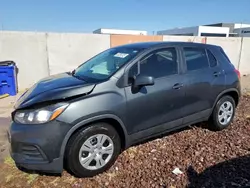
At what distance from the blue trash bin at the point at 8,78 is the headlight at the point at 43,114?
577cm

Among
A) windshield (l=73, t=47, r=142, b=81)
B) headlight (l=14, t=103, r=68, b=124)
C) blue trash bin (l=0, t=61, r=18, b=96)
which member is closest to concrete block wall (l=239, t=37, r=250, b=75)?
windshield (l=73, t=47, r=142, b=81)

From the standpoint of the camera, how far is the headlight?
2666mm

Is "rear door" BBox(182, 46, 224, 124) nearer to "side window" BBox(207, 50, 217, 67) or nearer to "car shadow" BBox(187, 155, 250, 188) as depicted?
"side window" BBox(207, 50, 217, 67)

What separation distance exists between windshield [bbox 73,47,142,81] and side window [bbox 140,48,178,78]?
0.21 metres

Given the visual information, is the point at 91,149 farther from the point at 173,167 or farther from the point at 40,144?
the point at 173,167

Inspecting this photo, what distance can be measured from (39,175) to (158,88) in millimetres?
1965

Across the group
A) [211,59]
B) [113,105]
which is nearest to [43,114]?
[113,105]

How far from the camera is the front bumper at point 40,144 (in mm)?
2664

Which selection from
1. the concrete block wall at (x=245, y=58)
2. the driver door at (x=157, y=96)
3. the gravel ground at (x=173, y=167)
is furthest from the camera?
the concrete block wall at (x=245, y=58)

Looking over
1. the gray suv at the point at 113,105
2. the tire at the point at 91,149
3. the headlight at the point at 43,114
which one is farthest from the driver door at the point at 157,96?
the headlight at the point at 43,114

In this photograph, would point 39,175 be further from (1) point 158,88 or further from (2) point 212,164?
(2) point 212,164

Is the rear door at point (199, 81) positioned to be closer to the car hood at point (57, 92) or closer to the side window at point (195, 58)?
the side window at point (195, 58)

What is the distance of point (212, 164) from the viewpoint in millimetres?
3246

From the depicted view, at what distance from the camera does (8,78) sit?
7.86 meters
